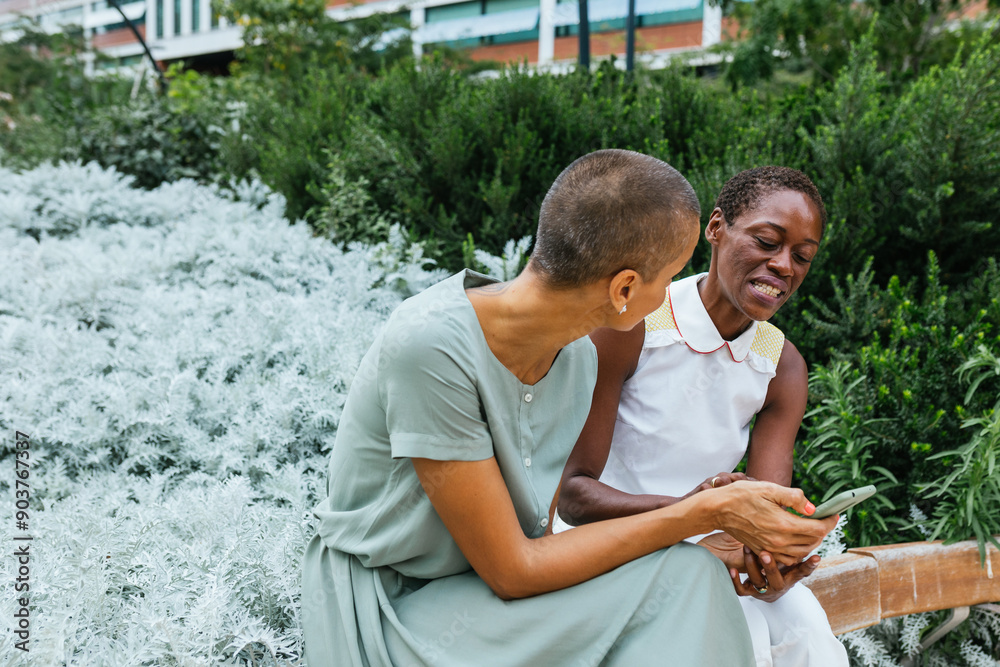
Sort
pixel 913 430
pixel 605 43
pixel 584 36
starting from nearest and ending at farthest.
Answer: pixel 913 430 → pixel 584 36 → pixel 605 43

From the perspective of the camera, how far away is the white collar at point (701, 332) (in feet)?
6.97

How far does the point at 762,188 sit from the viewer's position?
2105 mm

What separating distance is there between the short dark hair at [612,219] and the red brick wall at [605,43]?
1947 centimetres

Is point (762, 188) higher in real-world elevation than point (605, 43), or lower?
lower

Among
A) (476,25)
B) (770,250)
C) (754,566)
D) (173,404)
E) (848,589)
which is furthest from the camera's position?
(476,25)

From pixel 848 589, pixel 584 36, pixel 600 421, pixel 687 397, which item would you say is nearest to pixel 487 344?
pixel 600 421

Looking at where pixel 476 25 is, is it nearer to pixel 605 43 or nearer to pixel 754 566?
pixel 605 43

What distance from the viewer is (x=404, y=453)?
1.45 m

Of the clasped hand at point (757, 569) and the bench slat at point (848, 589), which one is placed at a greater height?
the clasped hand at point (757, 569)

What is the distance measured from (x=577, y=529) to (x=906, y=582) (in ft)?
5.36

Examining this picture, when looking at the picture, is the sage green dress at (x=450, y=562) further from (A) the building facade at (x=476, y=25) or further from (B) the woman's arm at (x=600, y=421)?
(A) the building facade at (x=476, y=25)

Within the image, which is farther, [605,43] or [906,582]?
[605,43]

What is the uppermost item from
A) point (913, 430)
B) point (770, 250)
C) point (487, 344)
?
point (770, 250)

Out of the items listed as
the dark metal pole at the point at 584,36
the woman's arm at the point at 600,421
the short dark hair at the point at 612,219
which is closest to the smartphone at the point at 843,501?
the woman's arm at the point at 600,421
